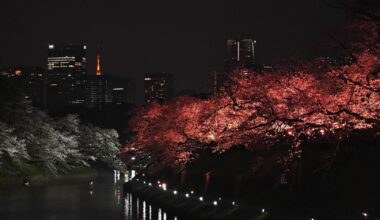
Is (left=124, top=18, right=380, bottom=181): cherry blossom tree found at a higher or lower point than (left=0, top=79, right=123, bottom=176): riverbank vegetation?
higher

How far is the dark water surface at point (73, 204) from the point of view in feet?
119

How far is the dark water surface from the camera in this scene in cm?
3612

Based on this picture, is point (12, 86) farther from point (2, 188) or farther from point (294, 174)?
point (294, 174)

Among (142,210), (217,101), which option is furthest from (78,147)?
(217,101)

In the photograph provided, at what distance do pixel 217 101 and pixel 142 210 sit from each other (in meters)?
8.85

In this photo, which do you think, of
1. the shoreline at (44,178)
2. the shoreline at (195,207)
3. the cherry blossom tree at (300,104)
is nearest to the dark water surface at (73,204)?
the shoreline at (195,207)

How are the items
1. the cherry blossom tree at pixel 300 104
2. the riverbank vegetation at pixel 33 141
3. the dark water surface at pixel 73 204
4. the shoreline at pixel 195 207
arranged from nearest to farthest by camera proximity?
the cherry blossom tree at pixel 300 104 → the shoreline at pixel 195 207 → the dark water surface at pixel 73 204 → the riverbank vegetation at pixel 33 141

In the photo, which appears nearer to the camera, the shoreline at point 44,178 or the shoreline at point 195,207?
the shoreline at point 195,207

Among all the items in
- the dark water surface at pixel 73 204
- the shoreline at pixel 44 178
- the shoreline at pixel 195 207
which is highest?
the shoreline at pixel 195 207

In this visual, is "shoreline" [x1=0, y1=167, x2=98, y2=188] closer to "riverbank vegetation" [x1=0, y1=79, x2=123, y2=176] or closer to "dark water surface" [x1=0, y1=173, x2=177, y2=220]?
"riverbank vegetation" [x1=0, y1=79, x2=123, y2=176]

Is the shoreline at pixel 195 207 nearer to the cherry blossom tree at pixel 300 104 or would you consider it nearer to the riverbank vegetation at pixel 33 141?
the cherry blossom tree at pixel 300 104

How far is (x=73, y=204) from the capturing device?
43.0 meters

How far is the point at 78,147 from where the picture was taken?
7531 cm

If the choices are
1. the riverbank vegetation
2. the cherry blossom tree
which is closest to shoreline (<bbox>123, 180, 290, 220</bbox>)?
the cherry blossom tree
